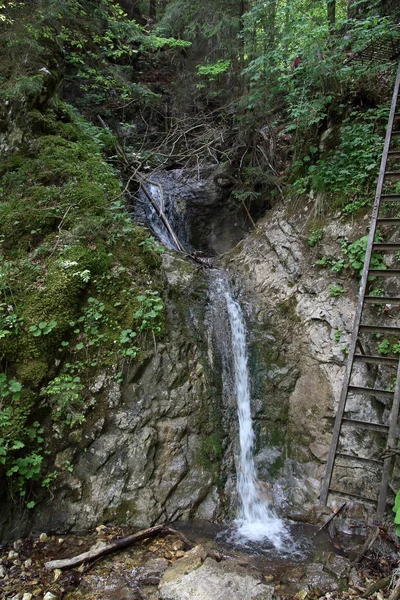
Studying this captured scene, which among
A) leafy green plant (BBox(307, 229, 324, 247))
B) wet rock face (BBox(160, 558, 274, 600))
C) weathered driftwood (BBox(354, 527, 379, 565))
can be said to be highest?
A: leafy green plant (BBox(307, 229, 324, 247))

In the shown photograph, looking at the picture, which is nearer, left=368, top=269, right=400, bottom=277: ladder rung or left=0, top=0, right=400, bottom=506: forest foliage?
left=0, top=0, right=400, bottom=506: forest foliage

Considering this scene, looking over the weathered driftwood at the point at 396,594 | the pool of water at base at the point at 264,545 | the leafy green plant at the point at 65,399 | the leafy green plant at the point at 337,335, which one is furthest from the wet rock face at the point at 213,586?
the leafy green plant at the point at 337,335

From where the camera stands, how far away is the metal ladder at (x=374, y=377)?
13.3ft

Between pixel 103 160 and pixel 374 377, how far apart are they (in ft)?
20.0

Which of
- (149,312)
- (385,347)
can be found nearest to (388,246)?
(385,347)

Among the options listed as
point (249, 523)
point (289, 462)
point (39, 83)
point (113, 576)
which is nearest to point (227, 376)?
point (289, 462)

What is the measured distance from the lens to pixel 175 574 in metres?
3.55

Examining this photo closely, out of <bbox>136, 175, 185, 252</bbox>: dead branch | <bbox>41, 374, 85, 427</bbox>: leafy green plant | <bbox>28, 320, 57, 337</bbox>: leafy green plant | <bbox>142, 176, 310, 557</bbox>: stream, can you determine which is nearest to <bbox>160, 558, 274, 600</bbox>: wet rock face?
<bbox>142, 176, 310, 557</bbox>: stream

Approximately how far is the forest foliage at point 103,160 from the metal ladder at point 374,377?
0.98 m

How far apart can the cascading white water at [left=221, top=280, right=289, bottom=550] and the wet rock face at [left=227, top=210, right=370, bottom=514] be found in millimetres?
133

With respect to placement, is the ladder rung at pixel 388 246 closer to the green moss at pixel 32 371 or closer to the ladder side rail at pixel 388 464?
the ladder side rail at pixel 388 464

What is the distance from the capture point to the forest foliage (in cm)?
456

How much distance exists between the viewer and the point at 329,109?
699 centimetres

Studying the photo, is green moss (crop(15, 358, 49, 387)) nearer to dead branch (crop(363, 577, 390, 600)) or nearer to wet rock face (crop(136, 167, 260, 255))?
dead branch (crop(363, 577, 390, 600))
